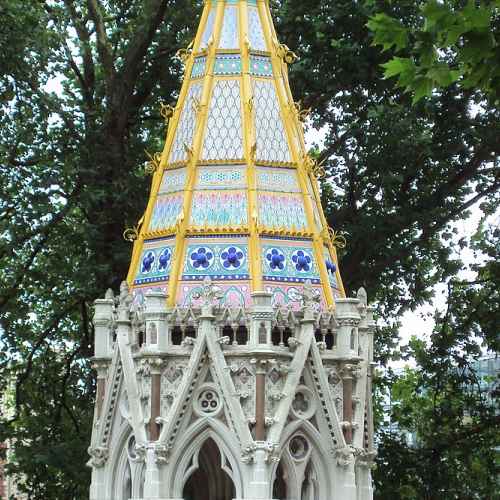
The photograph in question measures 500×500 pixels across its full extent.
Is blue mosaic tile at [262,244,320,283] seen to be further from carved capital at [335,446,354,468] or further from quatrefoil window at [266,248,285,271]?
carved capital at [335,446,354,468]

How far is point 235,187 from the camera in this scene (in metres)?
15.8

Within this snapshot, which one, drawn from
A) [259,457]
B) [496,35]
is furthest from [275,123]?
[496,35]

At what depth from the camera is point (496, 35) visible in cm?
1170

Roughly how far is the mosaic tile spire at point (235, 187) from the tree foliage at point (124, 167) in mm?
4779

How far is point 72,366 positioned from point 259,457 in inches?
373

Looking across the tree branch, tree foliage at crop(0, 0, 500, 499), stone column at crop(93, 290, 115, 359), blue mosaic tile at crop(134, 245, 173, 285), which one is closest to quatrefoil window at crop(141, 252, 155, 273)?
blue mosaic tile at crop(134, 245, 173, 285)

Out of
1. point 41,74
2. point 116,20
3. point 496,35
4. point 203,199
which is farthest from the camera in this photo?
point 116,20

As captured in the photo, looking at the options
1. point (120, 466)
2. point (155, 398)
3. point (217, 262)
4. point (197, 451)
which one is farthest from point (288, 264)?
point (120, 466)

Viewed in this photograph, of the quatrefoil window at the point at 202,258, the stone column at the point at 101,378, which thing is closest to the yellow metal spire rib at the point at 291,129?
the quatrefoil window at the point at 202,258

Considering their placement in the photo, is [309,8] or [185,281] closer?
[185,281]

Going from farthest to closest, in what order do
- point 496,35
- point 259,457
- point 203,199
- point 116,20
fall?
1. point 116,20
2. point 203,199
3. point 259,457
4. point 496,35

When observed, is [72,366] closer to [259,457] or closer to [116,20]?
[116,20]

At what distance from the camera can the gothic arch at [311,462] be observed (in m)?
15.2

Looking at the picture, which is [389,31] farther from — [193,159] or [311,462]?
[311,462]
